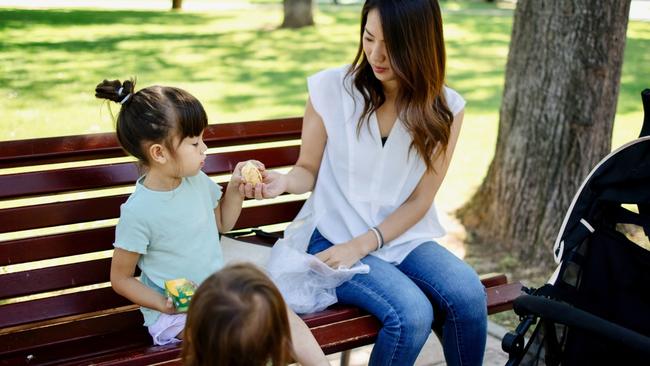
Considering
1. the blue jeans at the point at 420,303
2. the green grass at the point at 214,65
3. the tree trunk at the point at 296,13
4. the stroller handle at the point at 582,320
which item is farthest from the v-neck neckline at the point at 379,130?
the tree trunk at the point at 296,13

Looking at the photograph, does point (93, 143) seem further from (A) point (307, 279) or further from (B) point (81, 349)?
(A) point (307, 279)

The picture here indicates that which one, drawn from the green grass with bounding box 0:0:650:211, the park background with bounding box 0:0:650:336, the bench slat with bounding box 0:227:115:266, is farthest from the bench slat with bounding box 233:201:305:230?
the green grass with bounding box 0:0:650:211

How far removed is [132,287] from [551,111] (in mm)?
3164

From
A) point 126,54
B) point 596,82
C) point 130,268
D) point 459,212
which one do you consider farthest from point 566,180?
point 126,54

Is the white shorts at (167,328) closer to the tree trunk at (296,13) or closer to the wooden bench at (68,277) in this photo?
the wooden bench at (68,277)

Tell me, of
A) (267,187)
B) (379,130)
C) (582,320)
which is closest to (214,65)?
(379,130)

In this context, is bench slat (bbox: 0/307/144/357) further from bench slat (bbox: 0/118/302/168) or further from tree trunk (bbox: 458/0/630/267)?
tree trunk (bbox: 458/0/630/267)

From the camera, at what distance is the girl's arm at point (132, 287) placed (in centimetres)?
274

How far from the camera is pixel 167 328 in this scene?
2.80 m

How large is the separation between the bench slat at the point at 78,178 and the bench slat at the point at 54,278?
276 millimetres

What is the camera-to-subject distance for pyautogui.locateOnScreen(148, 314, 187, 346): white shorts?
9.16 feet

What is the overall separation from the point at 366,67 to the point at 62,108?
5672 millimetres

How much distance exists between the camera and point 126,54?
1167 cm

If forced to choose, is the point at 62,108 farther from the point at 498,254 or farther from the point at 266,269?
the point at 266,269
